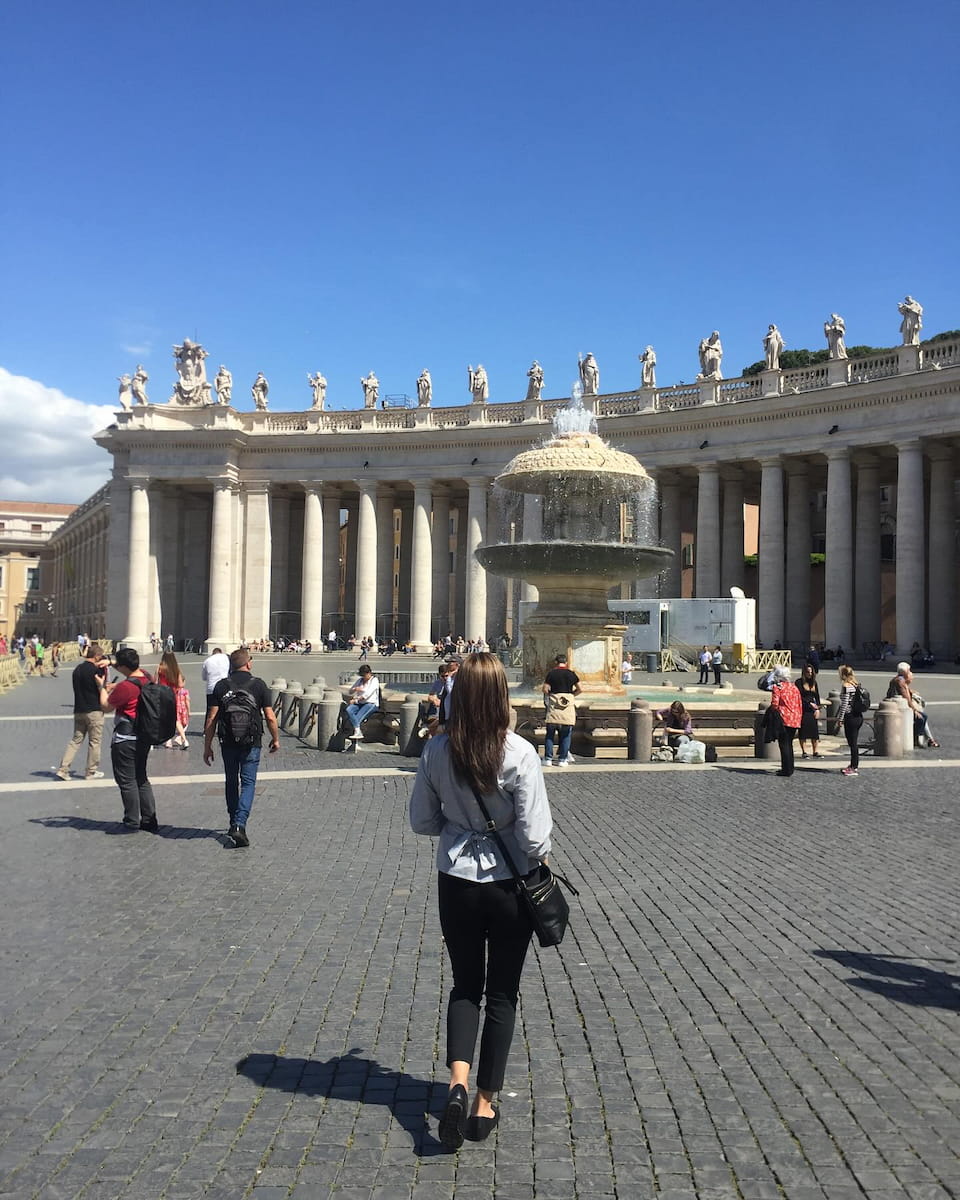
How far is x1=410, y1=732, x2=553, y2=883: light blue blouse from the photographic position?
455cm

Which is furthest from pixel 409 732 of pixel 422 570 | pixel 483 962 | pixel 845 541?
pixel 422 570

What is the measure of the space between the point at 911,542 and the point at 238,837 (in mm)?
39394

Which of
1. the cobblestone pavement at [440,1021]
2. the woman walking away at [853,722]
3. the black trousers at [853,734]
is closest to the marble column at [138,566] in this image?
the woman walking away at [853,722]

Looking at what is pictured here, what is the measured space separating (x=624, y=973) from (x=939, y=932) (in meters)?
2.54

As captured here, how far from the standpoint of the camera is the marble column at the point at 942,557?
1841 inches

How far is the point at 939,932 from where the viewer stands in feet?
24.8

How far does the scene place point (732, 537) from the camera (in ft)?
180

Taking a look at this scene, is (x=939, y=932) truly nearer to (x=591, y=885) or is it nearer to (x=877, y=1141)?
(x=591, y=885)

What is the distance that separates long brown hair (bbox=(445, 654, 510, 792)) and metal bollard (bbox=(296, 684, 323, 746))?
1501 centimetres

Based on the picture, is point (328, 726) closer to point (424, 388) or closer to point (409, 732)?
point (409, 732)

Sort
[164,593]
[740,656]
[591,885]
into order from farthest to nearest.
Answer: [164,593]
[740,656]
[591,885]

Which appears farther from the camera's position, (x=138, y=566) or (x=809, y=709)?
(x=138, y=566)

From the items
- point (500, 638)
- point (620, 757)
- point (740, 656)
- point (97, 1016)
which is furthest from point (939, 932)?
point (500, 638)

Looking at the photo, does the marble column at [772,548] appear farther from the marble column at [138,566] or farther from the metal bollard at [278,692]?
the marble column at [138,566]
